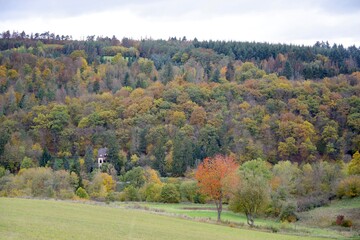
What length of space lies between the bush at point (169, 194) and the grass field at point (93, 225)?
26.9 meters

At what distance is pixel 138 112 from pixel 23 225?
A: 305 ft

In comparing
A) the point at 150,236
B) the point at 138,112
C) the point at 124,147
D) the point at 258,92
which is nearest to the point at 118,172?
the point at 124,147

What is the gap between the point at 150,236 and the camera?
30922mm

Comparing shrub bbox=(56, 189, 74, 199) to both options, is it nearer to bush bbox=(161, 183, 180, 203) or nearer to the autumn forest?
the autumn forest

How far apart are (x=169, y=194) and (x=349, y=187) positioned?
23.7m

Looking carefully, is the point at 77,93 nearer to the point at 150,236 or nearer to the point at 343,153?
the point at 343,153

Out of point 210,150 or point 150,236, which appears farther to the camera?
point 210,150

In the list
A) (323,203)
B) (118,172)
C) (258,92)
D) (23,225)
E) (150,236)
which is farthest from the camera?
(258,92)

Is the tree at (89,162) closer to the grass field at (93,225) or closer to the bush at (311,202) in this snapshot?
the bush at (311,202)

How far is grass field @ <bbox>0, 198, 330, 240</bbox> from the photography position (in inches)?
1063

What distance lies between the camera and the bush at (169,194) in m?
71.3

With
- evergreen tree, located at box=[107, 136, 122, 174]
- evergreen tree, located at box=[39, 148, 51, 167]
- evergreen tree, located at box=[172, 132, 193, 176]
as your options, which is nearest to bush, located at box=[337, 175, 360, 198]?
evergreen tree, located at box=[172, 132, 193, 176]

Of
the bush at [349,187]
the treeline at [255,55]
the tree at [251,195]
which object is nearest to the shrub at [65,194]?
the tree at [251,195]

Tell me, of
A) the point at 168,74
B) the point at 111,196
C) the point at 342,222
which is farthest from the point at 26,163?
the point at 168,74
